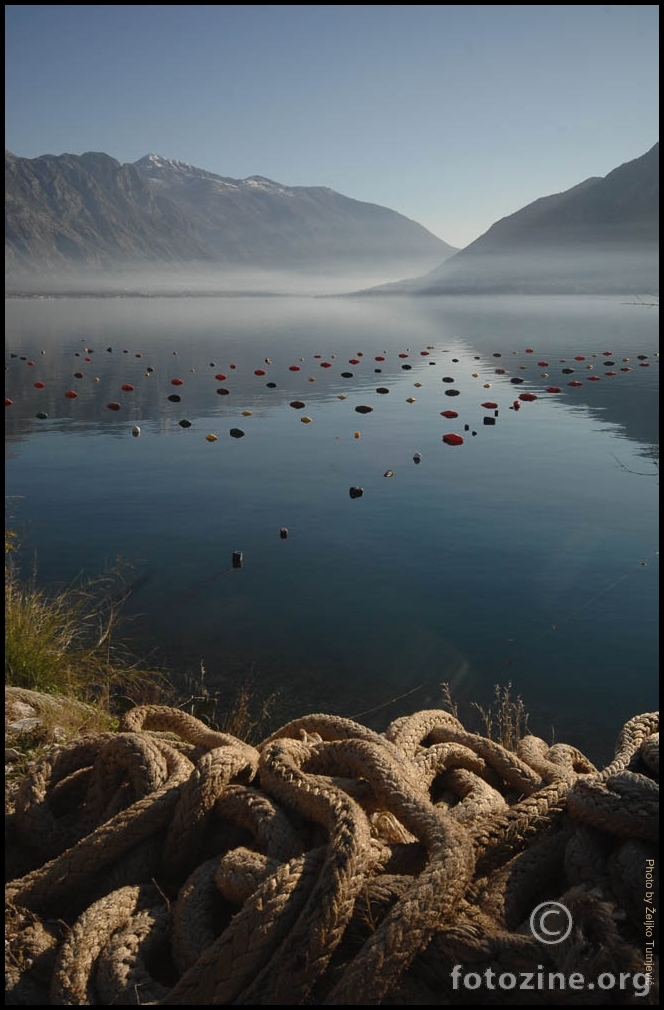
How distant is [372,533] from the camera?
17.5 m

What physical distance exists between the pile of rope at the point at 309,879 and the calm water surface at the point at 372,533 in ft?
20.7

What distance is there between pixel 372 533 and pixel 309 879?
14.0 metres

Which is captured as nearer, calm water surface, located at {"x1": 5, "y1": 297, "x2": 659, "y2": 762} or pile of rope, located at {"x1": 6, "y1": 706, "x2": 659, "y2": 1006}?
pile of rope, located at {"x1": 6, "y1": 706, "x2": 659, "y2": 1006}

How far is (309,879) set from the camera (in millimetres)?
3641

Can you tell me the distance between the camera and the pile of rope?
11.2 ft

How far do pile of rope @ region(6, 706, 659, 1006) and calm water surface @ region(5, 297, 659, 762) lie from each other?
20.7 feet

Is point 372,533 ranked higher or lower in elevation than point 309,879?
higher

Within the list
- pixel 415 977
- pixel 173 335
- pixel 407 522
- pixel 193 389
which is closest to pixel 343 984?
pixel 415 977

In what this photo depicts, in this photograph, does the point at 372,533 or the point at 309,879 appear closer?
the point at 309,879

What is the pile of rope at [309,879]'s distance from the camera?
3416 millimetres

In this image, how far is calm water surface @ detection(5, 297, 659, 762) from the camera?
1204 centimetres

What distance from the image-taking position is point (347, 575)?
15336mm

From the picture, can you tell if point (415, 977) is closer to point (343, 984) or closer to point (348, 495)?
point (343, 984)

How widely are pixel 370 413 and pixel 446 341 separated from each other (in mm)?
41995
